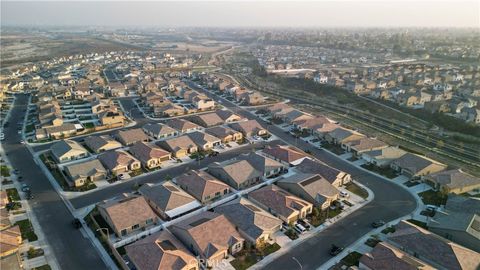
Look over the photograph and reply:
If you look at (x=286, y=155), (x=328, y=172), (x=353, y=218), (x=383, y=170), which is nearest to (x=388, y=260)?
(x=353, y=218)

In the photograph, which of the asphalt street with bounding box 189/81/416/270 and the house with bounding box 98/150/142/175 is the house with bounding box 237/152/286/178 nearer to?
the asphalt street with bounding box 189/81/416/270

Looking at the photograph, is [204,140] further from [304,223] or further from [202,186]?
[304,223]

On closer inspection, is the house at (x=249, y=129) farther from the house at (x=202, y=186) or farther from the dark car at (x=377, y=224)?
the dark car at (x=377, y=224)

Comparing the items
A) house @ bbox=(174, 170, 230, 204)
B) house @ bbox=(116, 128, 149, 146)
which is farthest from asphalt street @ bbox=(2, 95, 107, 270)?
house @ bbox=(116, 128, 149, 146)

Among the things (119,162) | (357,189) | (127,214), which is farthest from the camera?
(119,162)

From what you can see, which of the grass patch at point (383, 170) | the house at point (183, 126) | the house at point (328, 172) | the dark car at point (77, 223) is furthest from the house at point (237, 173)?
the house at point (183, 126)

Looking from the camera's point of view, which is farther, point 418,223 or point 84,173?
point 84,173
